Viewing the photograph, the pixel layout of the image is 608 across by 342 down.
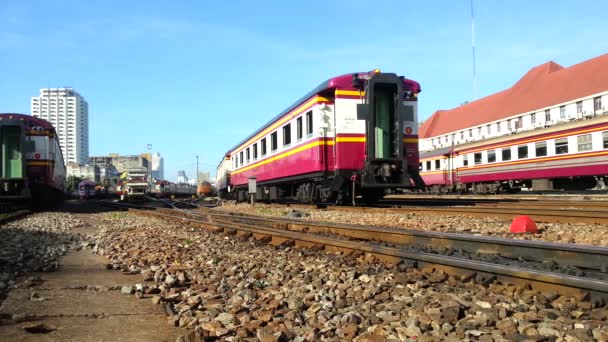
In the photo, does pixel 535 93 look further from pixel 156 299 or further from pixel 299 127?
pixel 156 299

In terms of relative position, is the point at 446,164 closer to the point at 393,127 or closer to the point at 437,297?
the point at 393,127

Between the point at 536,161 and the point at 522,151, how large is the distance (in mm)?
1177

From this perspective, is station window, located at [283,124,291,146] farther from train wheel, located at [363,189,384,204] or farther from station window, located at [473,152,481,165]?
station window, located at [473,152,481,165]

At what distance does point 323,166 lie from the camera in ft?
42.2

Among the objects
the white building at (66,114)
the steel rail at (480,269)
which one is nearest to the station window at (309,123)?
the steel rail at (480,269)

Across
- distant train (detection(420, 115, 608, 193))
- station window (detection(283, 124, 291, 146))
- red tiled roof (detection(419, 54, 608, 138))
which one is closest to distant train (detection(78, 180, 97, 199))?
distant train (detection(420, 115, 608, 193))

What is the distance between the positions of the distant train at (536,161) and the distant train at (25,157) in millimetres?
22505

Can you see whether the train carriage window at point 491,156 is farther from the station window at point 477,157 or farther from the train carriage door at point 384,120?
the train carriage door at point 384,120

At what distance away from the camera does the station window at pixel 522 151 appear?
24.3 meters

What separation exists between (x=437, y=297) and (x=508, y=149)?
24643mm

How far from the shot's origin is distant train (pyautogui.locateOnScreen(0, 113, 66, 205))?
→ 17266mm

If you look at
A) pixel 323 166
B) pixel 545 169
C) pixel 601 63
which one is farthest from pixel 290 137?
pixel 601 63

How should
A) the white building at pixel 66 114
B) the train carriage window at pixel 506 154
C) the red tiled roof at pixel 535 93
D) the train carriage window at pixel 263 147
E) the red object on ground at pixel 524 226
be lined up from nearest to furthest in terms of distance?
the red object on ground at pixel 524 226, the train carriage window at pixel 263 147, the train carriage window at pixel 506 154, the red tiled roof at pixel 535 93, the white building at pixel 66 114

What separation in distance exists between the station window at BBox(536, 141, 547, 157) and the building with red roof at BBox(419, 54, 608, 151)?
25.2 metres
